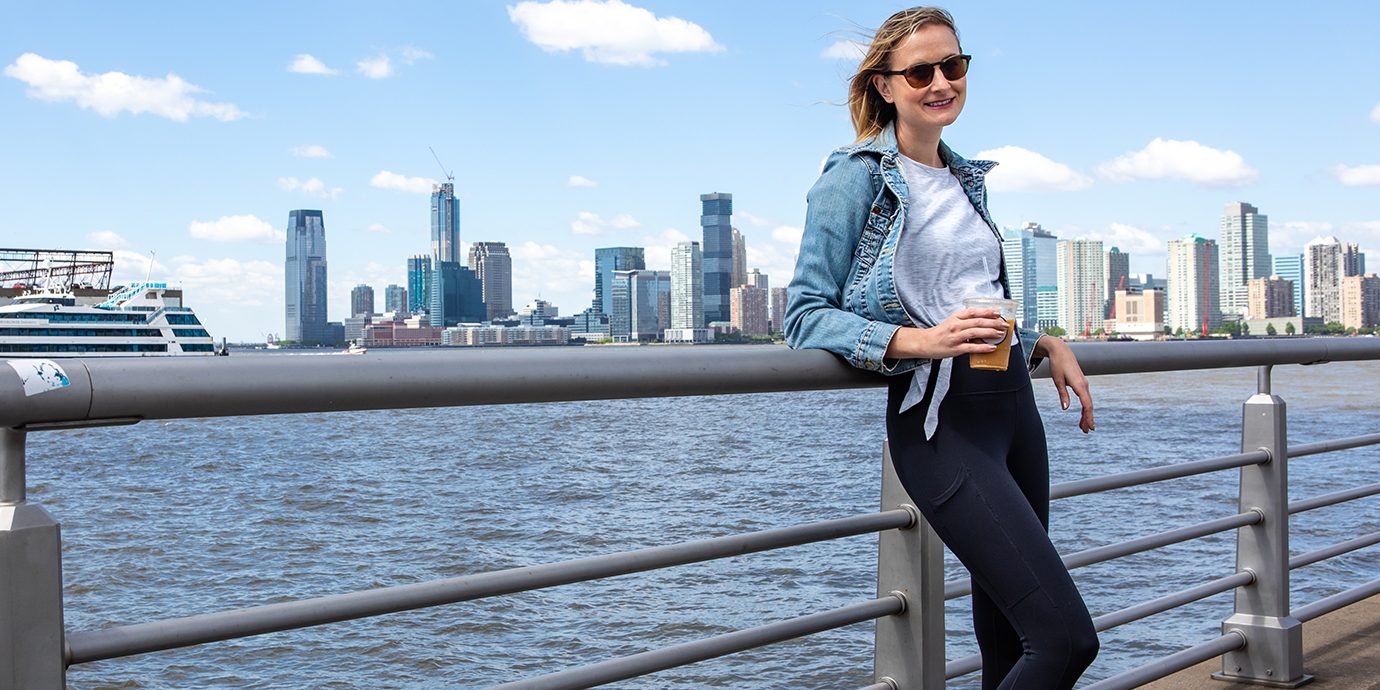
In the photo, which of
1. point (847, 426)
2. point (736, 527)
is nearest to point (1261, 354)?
point (736, 527)

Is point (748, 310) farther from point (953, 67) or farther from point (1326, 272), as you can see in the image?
point (953, 67)

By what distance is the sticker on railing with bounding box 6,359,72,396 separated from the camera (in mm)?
1043

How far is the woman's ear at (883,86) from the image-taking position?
5.95 ft

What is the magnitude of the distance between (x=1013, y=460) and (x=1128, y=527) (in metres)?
16.0

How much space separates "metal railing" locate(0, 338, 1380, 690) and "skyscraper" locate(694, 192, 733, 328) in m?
82.1

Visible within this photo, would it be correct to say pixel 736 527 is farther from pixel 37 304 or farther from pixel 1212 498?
pixel 37 304

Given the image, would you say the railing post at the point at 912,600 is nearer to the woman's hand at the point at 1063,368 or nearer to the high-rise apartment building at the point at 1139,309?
the woman's hand at the point at 1063,368

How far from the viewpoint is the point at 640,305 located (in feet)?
338

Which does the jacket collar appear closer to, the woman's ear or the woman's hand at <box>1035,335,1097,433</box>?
the woman's ear

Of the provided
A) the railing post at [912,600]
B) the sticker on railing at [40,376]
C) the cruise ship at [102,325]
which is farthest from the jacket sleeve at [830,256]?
the cruise ship at [102,325]

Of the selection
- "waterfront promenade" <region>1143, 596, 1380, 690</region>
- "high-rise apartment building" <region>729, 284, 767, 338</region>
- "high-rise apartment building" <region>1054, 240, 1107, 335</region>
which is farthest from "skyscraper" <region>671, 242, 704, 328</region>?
"waterfront promenade" <region>1143, 596, 1380, 690</region>

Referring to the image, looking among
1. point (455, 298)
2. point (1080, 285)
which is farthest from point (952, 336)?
point (455, 298)

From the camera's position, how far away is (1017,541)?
156cm

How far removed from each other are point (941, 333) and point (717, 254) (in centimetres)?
10126
